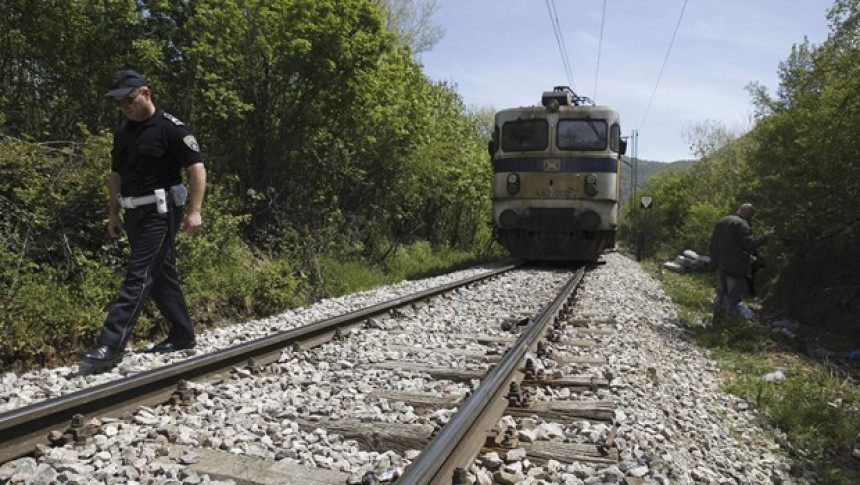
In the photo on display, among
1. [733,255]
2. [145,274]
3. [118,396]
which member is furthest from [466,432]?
[733,255]

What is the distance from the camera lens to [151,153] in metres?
4.34

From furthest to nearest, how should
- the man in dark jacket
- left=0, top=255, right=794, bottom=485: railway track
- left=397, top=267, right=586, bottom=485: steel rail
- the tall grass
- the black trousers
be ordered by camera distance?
1. the man in dark jacket
2. the black trousers
3. the tall grass
4. left=0, top=255, right=794, bottom=485: railway track
5. left=397, top=267, right=586, bottom=485: steel rail

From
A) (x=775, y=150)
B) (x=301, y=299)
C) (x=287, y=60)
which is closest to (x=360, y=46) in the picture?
(x=287, y=60)

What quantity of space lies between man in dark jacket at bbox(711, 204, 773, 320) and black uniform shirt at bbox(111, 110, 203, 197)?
6835 mm

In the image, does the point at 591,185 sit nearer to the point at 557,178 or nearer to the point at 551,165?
the point at 557,178

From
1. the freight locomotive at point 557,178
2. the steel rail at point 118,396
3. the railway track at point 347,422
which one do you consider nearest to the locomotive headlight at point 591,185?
the freight locomotive at point 557,178

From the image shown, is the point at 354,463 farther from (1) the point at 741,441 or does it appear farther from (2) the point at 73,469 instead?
(1) the point at 741,441

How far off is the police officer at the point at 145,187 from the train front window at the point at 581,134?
10.5 metres

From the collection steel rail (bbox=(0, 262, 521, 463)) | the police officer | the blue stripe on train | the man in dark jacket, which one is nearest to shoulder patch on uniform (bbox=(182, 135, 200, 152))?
the police officer

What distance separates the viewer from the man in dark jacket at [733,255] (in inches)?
324

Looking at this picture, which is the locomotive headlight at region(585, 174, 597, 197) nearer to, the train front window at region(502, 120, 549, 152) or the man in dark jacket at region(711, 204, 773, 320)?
the train front window at region(502, 120, 549, 152)

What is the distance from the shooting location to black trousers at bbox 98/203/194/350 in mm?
4186

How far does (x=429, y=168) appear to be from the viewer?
14453mm

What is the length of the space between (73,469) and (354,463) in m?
1.14
